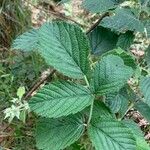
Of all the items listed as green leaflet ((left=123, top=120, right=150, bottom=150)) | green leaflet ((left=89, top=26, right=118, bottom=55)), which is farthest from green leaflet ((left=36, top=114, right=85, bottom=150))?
green leaflet ((left=89, top=26, right=118, bottom=55))

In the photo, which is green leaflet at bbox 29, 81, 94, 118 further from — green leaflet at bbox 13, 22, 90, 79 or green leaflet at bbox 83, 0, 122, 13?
green leaflet at bbox 83, 0, 122, 13

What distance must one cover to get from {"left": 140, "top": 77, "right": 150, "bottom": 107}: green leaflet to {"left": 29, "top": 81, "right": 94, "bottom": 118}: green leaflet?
0.19m

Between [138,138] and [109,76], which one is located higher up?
[109,76]

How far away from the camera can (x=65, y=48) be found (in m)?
Result: 0.84

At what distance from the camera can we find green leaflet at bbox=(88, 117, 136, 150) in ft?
2.54

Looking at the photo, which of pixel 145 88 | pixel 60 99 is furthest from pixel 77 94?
pixel 145 88

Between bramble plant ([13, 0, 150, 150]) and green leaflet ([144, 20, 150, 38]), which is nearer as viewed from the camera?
bramble plant ([13, 0, 150, 150])

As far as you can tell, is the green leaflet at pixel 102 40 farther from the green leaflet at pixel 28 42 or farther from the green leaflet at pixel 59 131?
the green leaflet at pixel 59 131

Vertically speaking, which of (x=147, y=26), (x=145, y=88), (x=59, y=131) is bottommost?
(x=59, y=131)

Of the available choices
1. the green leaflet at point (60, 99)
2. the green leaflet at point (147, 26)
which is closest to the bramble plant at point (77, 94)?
the green leaflet at point (60, 99)

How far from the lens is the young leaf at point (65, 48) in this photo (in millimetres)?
823

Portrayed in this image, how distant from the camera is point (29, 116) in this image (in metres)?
1.76

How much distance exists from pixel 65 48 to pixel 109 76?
10 centimetres

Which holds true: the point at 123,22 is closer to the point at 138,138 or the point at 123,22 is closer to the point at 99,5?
the point at 99,5
